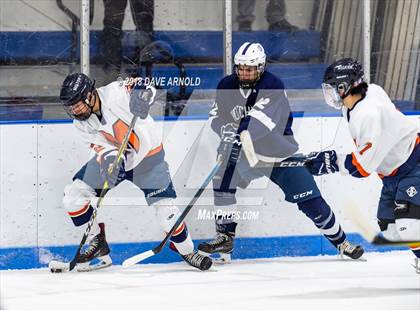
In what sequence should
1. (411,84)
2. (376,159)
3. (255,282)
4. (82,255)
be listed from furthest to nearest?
(411,84) → (82,255) → (255,282) → (376,159)

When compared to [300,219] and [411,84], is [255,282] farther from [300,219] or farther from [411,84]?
[411,84]

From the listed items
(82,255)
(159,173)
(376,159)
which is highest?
(376,159)

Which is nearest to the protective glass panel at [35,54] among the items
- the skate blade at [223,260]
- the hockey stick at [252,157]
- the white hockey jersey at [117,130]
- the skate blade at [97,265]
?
the white hockey jersey at [117,130]

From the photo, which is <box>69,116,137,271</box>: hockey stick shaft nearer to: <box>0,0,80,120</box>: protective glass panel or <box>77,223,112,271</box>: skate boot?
<box>77,223,112,271</box>: skate boot

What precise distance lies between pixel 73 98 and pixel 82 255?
798 mm

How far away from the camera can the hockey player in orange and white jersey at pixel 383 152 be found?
4.64 meters

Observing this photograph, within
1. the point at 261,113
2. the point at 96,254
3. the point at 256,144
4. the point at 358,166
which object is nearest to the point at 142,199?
the point at 96,254

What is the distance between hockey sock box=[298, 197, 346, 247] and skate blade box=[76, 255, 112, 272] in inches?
39.5

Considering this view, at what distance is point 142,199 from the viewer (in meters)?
5.63

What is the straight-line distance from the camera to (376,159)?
4.66 metres

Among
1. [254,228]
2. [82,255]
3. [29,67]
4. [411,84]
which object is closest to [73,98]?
[29,67]

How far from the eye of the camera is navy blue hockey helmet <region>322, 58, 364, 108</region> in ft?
16.0

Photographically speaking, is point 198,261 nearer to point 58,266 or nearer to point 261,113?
point 58,266

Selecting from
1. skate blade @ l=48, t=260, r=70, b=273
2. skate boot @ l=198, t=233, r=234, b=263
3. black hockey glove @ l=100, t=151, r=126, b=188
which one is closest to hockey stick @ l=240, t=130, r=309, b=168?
skate boot @ l=198, t=233, r=234, b=263
